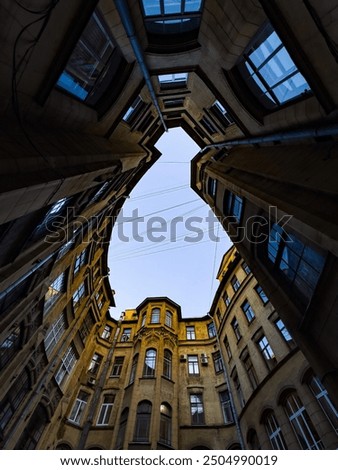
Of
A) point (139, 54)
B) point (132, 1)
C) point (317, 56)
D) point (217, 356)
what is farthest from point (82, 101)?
point (217, 356)

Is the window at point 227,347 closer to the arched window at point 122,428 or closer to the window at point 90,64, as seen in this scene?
the arched window at point 122,428

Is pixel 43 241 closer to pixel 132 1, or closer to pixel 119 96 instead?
pixel 119 96

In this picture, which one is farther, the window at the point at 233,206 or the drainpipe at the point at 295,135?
the window at the point at 233,206

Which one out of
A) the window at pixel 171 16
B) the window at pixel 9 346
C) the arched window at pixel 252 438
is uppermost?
the window at pixel 171 16

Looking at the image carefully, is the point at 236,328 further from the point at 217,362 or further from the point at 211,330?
the point at 211,330

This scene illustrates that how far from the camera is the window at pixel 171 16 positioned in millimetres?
9914

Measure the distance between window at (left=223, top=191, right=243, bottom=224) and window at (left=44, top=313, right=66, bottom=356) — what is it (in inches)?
568

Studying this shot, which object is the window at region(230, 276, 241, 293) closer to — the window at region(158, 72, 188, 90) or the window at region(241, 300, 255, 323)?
the window at region(241, 300, 255, 323)

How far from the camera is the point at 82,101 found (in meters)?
10.3

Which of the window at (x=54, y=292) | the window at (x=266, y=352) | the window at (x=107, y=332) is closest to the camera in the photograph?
the window at (x=266, y=352)

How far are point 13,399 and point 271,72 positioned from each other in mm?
19832

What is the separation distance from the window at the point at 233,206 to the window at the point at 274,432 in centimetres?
1119

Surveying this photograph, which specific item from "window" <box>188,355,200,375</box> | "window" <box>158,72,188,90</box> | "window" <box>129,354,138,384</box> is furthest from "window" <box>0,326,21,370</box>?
"window" <box>188,355,200,375</box>

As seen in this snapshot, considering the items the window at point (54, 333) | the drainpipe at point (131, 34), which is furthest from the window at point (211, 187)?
the window at point (54, 333)
